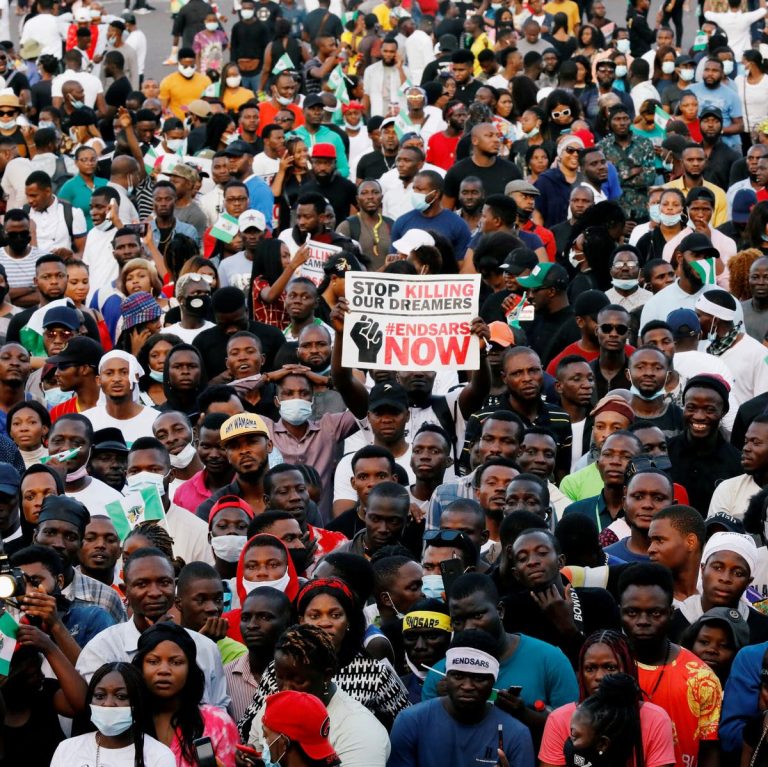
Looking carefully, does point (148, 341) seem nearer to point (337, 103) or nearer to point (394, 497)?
point (394, 497)

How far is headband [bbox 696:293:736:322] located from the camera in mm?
12211

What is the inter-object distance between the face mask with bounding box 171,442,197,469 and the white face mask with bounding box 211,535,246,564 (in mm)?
1523

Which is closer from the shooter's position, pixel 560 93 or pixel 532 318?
pixel 532 318

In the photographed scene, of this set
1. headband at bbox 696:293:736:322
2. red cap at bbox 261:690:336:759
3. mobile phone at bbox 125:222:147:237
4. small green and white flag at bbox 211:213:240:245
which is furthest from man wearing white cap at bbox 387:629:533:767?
mobile phone at bbox 125:222:147:237

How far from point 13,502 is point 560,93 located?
10047 millimetres

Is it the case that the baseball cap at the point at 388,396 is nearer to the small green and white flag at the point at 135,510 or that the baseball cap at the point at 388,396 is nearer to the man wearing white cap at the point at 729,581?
the small green and white flag at the point at 135,510

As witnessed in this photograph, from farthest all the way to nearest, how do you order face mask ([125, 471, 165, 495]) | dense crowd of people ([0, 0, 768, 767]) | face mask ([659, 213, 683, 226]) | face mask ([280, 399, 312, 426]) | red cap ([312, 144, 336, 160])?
red cap ([312, 144, 336, 160])
face mask ([659, 213, 683, 226])
face mask ([280, 399, 312, 426])
face mask ([125, 471, 165, 495])
dense crowd of people ([0, 0, 768, 767])

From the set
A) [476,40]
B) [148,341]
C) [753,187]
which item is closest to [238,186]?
[148,341]

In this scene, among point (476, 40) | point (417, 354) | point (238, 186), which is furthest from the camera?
point (476, 40)

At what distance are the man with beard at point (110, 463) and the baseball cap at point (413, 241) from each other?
3.73 metres

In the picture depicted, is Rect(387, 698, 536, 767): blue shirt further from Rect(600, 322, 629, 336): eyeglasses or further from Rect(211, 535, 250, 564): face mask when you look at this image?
Rect(600, 322, 629, 336): eyeglasses

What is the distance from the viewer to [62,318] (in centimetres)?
1285

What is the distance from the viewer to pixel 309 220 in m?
14.4

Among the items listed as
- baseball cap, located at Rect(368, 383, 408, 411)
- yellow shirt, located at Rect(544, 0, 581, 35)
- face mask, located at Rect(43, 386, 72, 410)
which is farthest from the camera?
yellow shirt, located at Rect(544, 0, 581, 35)
